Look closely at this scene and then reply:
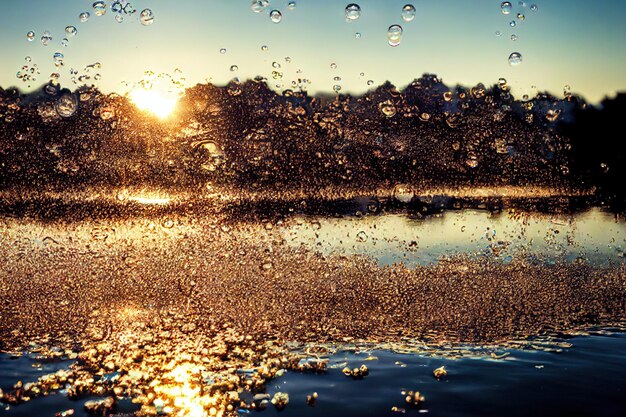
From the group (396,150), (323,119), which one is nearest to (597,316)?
(396,150)

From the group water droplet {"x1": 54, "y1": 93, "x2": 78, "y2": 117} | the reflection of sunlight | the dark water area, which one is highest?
water droplet {"x1": 54, "y1": 93, "x2": 78, "y2": 117}

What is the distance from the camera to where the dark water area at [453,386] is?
2.32 metres

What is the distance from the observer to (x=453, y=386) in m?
2.53

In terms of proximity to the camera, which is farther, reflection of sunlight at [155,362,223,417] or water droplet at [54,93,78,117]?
water droplet at [54,93,78,117]

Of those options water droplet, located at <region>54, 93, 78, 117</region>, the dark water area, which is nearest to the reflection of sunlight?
the dark water area

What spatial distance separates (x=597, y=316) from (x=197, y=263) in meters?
3.51

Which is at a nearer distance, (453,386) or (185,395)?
(185,395)

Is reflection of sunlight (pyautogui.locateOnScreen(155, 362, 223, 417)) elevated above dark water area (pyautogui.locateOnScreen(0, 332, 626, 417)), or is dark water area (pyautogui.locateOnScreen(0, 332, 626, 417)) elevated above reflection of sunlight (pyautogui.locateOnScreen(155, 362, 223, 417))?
reflection of sunlight (pyautogui.locateOnScreen(155, 362, 223, 417))

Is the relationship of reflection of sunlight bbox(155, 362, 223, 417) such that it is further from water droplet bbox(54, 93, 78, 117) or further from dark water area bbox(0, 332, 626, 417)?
water droplet bbox(54, 93, 78, 117)

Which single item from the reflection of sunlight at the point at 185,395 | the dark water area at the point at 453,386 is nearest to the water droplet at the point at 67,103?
the dark water area at the point at 453,386

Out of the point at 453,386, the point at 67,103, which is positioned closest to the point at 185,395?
the point at 453,386

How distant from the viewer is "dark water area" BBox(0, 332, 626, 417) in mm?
2318

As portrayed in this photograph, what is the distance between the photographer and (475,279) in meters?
5.00

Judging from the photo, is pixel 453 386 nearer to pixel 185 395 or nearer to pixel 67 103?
pixel 185 395
